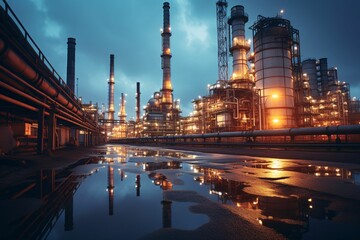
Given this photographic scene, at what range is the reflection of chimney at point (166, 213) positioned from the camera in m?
2.42

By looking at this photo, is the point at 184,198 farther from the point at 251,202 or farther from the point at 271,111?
the point at 271,111

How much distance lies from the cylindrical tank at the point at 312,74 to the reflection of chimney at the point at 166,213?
6037cm

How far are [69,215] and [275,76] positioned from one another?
3362cm

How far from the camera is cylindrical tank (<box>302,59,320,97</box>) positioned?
53844 mm

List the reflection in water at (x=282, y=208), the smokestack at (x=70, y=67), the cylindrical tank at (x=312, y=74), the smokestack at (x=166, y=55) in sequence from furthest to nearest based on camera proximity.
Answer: the smokestack at (x=166, y=55)
the cylindrical tank at (x=312, y=74)
the smokestack at (x=70, y=67)
the reflection in water at (x=282, y=208)

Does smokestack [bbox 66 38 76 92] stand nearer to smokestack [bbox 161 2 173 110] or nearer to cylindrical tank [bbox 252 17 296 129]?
smokestack [bbox 161 2 173 110]

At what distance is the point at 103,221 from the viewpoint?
250 centimetres

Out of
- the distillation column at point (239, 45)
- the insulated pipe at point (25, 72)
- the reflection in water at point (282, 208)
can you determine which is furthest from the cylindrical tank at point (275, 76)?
the reflection in water at point (282, 208)

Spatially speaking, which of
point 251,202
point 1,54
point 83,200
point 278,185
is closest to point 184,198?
point 251,202

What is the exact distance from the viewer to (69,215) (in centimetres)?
269

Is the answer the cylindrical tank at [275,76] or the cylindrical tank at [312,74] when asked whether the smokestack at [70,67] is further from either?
the cylindrical tank at [312,74]

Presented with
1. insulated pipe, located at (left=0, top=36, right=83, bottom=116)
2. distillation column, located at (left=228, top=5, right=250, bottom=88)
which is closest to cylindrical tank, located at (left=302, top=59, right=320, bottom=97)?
distillation column, located at (left=228, top=5, right=250, bottom=88)

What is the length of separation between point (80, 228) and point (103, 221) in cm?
26

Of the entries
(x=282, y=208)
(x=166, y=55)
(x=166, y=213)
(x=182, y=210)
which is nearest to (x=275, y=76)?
(x=282, y=208)
